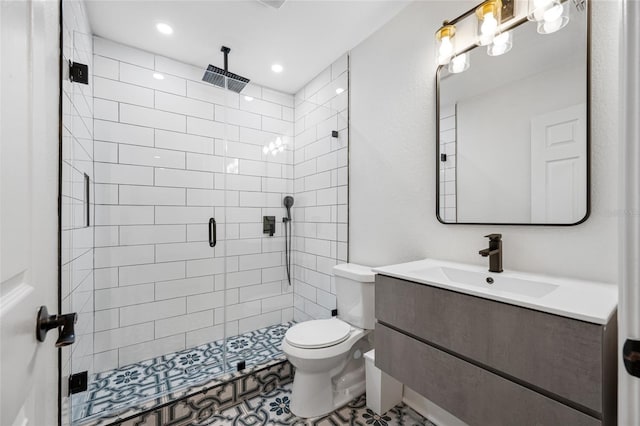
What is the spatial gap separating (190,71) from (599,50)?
2575 millimetres

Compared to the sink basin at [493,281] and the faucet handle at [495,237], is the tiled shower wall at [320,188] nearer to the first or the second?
the sink basin at [493,281]

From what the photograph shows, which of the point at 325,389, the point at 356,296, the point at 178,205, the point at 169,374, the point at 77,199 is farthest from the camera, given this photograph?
the point at 178,205

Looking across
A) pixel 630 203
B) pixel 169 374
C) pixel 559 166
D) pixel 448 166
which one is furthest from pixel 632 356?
pixel 169 374

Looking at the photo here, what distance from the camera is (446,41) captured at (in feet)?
4.92

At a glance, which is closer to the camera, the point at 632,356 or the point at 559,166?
the point at 632,356

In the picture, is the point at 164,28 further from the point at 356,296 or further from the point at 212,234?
the point at 356,296

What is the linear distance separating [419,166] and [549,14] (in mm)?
838

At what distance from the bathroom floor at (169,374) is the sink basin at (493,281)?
1296 millimetres

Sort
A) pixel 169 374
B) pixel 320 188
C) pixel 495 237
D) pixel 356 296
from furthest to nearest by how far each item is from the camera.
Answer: pixel 320 188
pixel 169 374
pixel 356 296
pixel 495 237

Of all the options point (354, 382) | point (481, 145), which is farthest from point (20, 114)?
point (354, 382)

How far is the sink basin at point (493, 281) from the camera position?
111 cm

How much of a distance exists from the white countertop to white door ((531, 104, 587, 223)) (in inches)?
9.9

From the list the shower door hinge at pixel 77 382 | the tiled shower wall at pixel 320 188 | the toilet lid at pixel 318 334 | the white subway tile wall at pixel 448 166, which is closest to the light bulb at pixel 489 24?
the white subway tile wall at pixel 448 166

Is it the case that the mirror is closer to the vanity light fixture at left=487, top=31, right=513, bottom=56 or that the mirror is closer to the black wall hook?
the vanity light fixture at left=487, top=31, right=513, bottom=56
